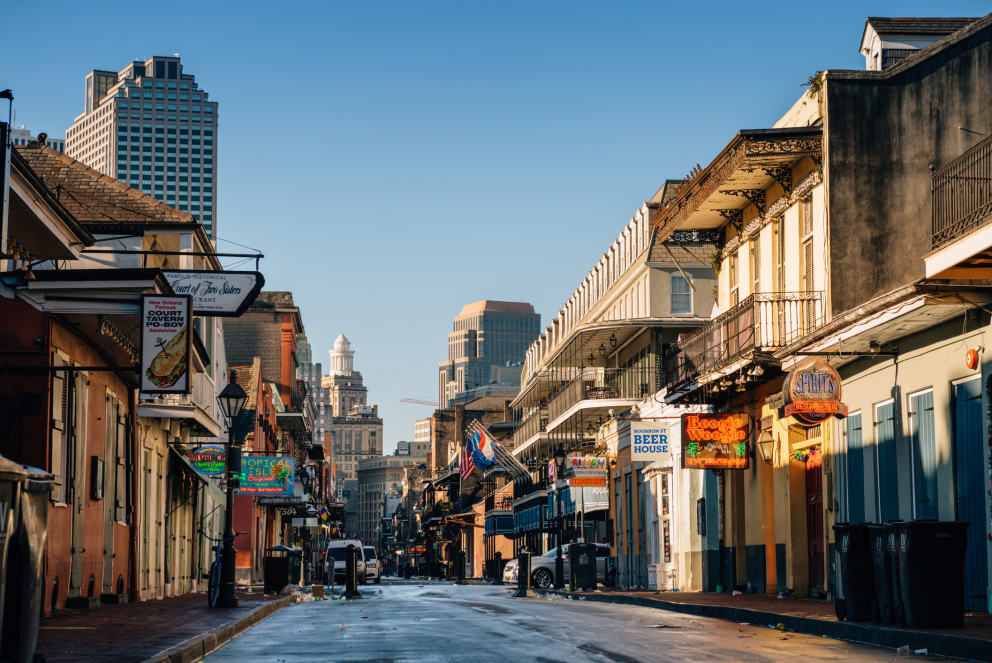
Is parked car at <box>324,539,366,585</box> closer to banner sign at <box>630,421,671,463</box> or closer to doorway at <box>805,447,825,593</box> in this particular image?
banner sign at <box>630,421,671,463</box>

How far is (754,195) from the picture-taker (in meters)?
30.3

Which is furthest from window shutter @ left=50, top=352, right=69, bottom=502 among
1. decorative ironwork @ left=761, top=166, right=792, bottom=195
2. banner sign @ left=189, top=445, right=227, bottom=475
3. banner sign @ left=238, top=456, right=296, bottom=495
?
banner sign @ left=238, top=456, right=296, bottom=495

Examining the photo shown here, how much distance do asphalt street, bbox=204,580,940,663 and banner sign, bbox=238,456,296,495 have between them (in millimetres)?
22605

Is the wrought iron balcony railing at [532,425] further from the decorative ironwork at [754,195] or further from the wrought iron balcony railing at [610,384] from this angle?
the decorative ironwork at [754,195]

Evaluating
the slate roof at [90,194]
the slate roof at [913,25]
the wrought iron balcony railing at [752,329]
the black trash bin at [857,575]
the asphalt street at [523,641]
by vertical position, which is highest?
the slate roof at [913,25]

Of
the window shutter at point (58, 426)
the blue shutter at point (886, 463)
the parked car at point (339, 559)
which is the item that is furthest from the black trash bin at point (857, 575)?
the parked car at point (339, 559)

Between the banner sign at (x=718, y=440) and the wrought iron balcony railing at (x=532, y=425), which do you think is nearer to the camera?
the banner sign at (x=718, y=440)

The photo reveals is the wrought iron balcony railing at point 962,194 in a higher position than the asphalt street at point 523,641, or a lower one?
higher

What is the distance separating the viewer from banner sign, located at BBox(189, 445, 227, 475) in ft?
126

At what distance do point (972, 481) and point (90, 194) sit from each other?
73.4 ft

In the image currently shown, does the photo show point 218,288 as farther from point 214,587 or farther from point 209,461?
point 209,461

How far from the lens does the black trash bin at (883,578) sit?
16.2m

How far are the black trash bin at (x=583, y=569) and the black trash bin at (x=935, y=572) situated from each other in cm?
2316

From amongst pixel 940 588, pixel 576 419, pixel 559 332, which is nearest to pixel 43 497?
pixel 940 588
